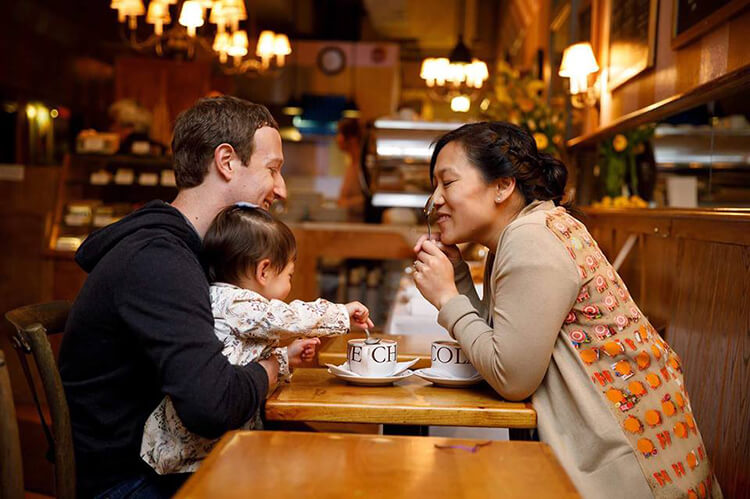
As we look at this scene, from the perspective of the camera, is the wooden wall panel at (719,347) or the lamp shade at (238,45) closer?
the wooden wall panel at (719,347)

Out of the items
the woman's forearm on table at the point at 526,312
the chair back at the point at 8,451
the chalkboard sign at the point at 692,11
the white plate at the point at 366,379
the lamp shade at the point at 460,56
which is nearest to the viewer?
the chair back at the point at 8,451

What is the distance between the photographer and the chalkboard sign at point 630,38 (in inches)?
148

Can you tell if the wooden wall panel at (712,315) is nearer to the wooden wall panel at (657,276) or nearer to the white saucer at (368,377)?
the wooden wall panel at (657,276)

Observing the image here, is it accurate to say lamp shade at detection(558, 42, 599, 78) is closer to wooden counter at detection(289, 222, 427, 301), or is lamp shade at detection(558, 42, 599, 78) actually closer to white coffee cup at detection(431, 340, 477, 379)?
wooden counter at detection(289, 222, 427, 301)

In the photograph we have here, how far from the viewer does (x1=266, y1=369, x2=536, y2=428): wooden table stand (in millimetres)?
1680

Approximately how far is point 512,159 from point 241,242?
2.40ft

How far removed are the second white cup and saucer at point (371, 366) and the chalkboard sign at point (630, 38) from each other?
248 centimetres

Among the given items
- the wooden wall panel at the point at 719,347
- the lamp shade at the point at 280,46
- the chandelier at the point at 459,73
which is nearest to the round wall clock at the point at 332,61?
the lamp shade at the point at 280,46

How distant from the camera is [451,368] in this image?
1938mm

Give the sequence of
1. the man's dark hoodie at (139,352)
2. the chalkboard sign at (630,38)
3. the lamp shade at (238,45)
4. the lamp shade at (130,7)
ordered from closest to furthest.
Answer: the man's dark hoodie at (139,352) < the chalkboard sign at (630,38) < the lamp shade at (130,7) < the lamp shade at (238,45)

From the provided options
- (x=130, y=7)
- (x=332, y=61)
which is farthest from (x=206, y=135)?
(x=332, y=61)

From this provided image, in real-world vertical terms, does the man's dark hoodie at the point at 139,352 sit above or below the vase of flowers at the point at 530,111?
below

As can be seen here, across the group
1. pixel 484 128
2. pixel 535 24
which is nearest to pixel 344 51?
pixel 535 24

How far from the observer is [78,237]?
18.0 feet
